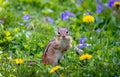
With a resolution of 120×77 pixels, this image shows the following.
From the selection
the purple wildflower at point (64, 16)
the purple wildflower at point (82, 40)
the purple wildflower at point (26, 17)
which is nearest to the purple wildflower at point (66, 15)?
the purple wildflower at point (64, 16)

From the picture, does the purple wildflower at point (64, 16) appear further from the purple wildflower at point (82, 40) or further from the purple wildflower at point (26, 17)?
the purple wildflower at point (82, 40)

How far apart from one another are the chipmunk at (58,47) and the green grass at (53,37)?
0.46ft

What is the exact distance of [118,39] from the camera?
7.04 m

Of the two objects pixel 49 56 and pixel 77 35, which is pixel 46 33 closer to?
pixel 77 35

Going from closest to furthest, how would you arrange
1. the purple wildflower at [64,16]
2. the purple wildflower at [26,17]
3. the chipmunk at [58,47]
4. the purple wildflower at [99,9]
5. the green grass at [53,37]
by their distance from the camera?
1. the green grass at [53,37]
2. the chipmunk at [58,47]
3. the purple wildflower at [26,17]
4. the purple wildflower at [64,16]
5. the purple wildflower at [99,9]

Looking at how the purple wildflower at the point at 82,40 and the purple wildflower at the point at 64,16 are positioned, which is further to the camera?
the purple wildflower at the point at 64,16

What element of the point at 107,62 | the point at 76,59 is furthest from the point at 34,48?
the point at 107,62

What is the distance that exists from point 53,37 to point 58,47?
1.35 metres

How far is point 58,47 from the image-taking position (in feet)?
18.6

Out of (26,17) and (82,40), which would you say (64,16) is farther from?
(82,40)

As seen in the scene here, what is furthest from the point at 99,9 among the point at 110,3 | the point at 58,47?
the point at 58,47

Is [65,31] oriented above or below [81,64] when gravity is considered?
above

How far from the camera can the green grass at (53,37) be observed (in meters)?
5.46

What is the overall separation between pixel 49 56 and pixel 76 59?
476 mm
